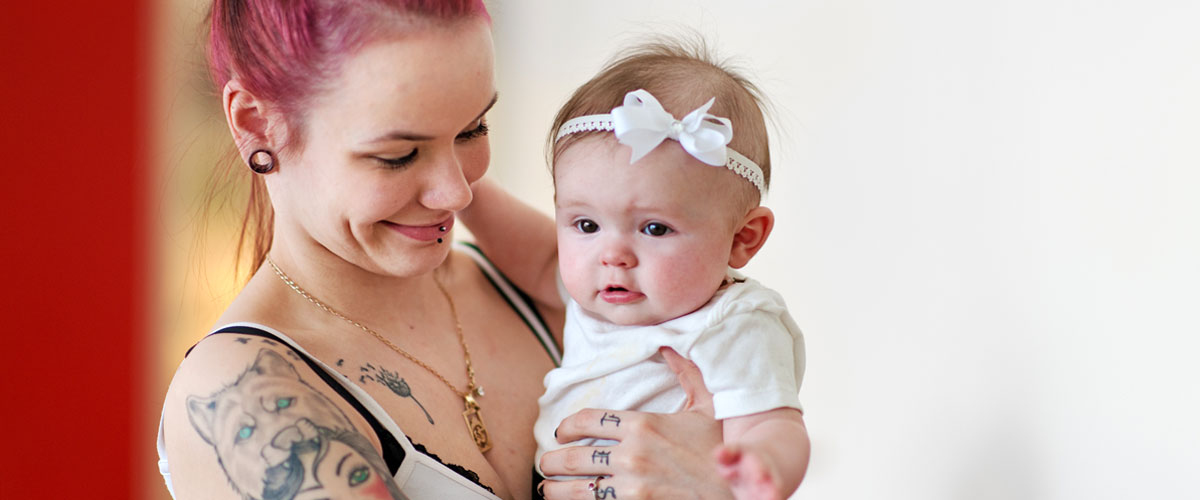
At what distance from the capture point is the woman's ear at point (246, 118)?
4.02ft

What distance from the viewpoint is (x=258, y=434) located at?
107cm

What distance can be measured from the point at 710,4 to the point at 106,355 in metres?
1.90

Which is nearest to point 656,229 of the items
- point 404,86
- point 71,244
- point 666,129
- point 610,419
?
point 666,129

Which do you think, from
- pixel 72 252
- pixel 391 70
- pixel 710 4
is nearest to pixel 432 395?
pixel 391 70

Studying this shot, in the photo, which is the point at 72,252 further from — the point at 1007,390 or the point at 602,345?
the point at 1007,390

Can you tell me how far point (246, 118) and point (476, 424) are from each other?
48 cm

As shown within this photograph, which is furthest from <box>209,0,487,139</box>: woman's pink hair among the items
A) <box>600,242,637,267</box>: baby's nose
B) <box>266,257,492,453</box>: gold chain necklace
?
<box>600,242,637,267</box>: baby's nose

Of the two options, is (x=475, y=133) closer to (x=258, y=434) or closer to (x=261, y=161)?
(x=261, y=161)

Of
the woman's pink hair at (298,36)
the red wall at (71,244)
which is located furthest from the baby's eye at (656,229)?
the red wall at (71,244)

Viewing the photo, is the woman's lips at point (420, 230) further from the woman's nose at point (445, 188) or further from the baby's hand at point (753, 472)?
the baby's hand at point (753, 472)

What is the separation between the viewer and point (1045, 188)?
1221mm

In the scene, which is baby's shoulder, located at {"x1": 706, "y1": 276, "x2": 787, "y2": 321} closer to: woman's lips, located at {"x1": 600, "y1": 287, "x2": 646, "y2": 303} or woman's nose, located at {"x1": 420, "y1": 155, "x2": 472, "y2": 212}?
woman's lips, located at {"x1": 600, "y1": 287, "x2": 646, "y2": 303}

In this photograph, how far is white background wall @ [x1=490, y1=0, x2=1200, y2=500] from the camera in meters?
1.04

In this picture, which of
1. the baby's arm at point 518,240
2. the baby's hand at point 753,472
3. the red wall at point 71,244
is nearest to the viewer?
the baby's hand at point 753,472
